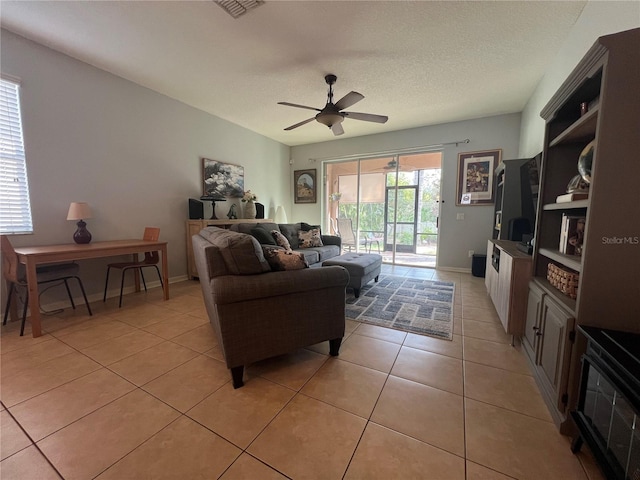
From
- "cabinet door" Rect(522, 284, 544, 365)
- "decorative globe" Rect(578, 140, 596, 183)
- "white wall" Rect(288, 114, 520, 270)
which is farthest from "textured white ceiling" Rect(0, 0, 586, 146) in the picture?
"cabinet door" Rect(522, 284, 544, 365)

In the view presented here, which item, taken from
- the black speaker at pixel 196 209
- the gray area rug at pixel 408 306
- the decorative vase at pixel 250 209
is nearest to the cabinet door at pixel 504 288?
the gray area rug at pixel 408 306

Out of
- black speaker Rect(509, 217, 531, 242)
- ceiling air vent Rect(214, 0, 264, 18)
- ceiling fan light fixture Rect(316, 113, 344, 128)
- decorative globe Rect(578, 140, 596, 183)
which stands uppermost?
ceiling air vent Rect(214, 0, 264, 18)

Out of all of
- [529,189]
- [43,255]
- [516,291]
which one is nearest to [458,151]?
[529,189]

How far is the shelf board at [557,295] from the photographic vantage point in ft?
4.05

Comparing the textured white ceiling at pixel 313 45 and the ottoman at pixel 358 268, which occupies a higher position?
the textured white ceiling at pixel 313 45

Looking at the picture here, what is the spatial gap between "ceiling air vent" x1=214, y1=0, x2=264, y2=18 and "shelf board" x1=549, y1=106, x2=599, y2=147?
7.36ft

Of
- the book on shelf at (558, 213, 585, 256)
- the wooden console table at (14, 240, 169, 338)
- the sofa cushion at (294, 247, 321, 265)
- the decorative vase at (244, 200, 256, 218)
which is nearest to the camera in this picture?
the book on shelf at (558, 213, 585, 256)

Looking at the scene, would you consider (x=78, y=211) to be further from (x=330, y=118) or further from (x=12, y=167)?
(x=330, y=118)

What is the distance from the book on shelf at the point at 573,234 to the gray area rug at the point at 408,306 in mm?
1093

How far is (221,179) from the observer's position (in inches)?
175

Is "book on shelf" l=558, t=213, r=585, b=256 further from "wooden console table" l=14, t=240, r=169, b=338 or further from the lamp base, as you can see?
the lamp base

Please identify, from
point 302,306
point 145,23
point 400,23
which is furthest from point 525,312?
point 145,23

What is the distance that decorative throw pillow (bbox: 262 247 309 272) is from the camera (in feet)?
5.63

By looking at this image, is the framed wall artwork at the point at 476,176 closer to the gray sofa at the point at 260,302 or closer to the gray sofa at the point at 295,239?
the gray sofa at the point at 295,239
